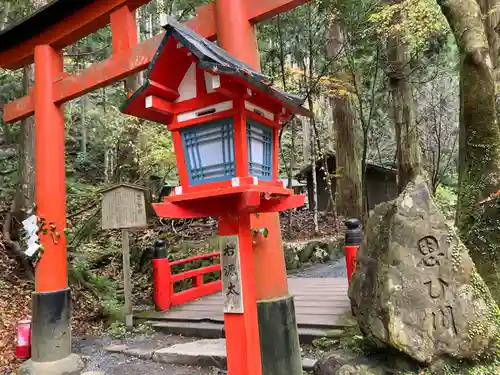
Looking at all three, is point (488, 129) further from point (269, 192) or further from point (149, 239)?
point (149, 239)

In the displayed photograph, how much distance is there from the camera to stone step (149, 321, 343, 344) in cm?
521

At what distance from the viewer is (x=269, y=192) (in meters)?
2.89

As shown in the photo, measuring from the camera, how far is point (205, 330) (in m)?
6.19

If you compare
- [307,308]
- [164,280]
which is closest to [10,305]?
[164,280]

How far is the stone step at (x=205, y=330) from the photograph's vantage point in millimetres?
5211

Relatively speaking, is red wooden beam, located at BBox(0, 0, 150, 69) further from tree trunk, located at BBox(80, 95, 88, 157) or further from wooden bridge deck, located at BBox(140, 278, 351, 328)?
tree trunk, located at BBox(80, 95, 88, 157)

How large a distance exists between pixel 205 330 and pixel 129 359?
1150 mm

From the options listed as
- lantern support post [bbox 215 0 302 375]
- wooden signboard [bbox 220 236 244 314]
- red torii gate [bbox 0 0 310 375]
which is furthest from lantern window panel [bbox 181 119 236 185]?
red torii gate [bbox 0 0 310 375]

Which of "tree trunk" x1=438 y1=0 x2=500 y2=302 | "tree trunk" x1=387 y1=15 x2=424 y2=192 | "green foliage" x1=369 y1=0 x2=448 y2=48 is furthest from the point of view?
"tree trunk" x1=387 y1=15 x2=424 y2=192

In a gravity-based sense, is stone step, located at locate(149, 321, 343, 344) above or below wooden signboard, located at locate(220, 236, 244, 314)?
below

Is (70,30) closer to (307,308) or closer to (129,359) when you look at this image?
(129,359)

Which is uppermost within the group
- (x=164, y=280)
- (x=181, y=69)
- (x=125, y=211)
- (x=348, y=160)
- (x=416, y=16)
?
(x=416, y=16)

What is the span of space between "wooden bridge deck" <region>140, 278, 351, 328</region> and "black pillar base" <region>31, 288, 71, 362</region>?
174 cm

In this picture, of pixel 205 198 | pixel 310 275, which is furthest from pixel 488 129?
pixel 310 275
